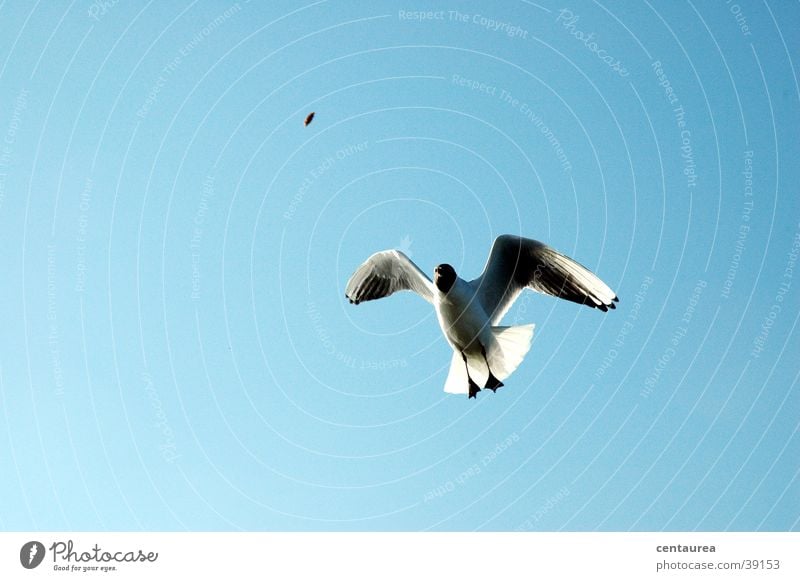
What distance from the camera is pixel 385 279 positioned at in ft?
40.3

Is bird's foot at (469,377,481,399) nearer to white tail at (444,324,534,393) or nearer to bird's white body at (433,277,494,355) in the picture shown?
white tail at (444,324,534,393)

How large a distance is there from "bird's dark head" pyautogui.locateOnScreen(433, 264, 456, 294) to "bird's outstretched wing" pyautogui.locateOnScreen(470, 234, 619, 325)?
338 millimetres

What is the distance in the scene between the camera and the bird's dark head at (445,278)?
36.5ft

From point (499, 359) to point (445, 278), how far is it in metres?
1.14

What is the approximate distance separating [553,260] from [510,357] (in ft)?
4.04

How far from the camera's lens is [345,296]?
12484 millimetres

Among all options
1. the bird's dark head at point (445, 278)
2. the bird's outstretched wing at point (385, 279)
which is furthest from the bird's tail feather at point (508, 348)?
the bird's outstretched wing at point (385, 279)

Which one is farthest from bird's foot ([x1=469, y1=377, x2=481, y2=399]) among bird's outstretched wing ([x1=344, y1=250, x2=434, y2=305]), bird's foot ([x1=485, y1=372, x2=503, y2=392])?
bird's outstretched wing ([x1=344, y1=250, x2=434, y2=305])

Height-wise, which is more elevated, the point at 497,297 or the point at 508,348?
the point at 497,297

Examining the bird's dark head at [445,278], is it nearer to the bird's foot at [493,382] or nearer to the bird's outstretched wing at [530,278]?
the bird's outstretched wing at [530,278]

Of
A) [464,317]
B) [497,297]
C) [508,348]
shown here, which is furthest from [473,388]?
[497,297]

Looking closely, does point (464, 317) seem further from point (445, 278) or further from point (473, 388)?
point (473, 388)
